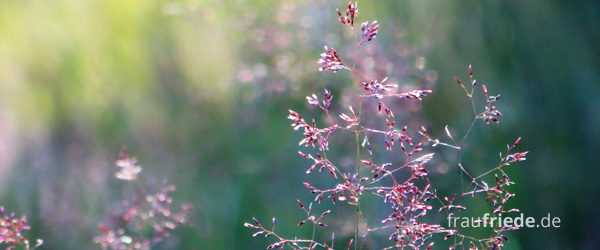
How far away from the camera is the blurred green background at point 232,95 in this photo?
6.20 feet

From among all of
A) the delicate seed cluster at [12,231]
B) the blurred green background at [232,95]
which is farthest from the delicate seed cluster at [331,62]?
the blurred green background at [232,95]

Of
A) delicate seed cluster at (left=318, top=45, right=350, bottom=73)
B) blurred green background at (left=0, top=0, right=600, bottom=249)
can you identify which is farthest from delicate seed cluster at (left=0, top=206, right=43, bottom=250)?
blurred green background at (left=0, top=0, right=600, bottom=249)

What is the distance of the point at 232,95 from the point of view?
196 centimetres

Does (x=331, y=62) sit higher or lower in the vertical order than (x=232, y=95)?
lower

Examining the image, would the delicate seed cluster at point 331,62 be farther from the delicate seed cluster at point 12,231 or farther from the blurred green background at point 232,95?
the blurred green background at point 232,95

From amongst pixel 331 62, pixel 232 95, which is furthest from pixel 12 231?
pixel 232 95

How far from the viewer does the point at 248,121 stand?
1.95m

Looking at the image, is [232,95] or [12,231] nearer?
[12,231]

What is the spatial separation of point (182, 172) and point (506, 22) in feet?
4.28

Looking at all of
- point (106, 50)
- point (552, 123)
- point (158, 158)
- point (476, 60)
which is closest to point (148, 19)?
point (106, 50)

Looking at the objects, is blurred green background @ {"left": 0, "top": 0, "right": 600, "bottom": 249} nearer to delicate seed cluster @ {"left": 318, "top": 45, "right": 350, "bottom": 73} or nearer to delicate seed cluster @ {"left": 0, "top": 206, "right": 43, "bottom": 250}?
delicate seed cluster @ {"left": 0, "top": 206, "right": 43, "bottom": 250}

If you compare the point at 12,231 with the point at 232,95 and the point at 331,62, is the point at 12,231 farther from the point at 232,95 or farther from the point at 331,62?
the point at 232,95

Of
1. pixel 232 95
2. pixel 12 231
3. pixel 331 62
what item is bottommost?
pixel 12 231

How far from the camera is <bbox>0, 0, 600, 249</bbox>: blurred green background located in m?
1.89
